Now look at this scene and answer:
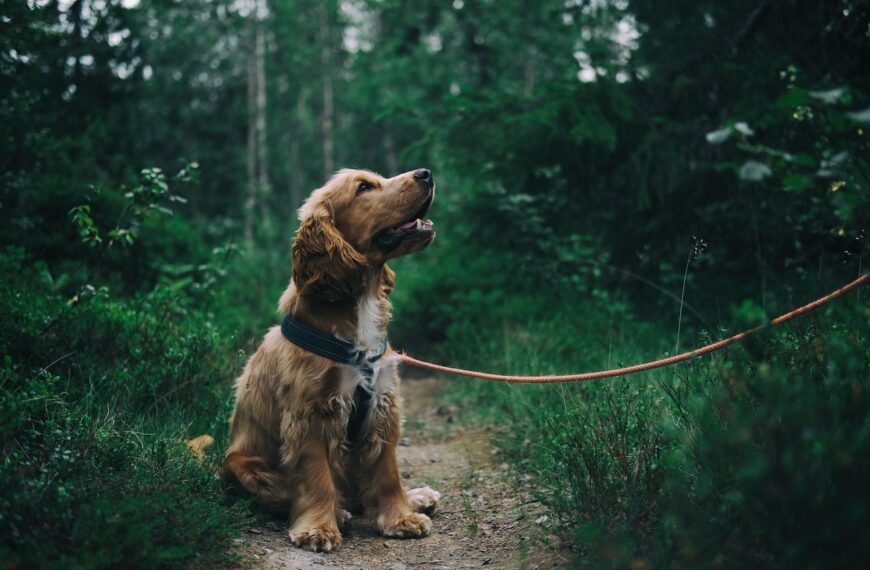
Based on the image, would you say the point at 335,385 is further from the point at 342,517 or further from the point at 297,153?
the point at 297,153

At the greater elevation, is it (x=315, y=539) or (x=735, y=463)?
(x=735, y=463)

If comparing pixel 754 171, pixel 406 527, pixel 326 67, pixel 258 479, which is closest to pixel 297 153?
pixel 326 67

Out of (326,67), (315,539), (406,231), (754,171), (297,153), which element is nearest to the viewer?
(754,171)

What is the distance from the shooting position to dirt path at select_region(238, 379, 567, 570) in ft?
10.1

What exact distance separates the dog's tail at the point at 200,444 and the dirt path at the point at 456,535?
1.92 ft

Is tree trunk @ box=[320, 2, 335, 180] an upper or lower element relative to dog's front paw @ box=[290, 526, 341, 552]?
upper

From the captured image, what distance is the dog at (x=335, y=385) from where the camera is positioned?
134 inches

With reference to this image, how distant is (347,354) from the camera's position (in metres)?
3.46

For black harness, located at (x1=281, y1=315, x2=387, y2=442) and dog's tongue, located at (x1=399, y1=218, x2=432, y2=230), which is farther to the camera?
dog's tongue, located at (x1=399, y1=218, x2=432, y2=230)

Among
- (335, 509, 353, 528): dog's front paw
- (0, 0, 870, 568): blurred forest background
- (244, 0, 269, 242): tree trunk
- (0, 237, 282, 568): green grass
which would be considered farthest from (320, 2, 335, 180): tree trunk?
(335, 509, 353, 528): dog's front paw

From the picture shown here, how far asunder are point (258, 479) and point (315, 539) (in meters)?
0.52

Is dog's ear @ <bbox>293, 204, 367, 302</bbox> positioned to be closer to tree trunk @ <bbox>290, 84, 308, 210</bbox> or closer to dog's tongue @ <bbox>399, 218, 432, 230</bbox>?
dog's tongue @ <bbox>399, 218, 432, 230</bbox>

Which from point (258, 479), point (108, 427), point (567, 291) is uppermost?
point (567, 291)

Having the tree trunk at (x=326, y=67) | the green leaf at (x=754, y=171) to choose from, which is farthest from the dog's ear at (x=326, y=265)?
the tree trunk at (x=326, y=67)
